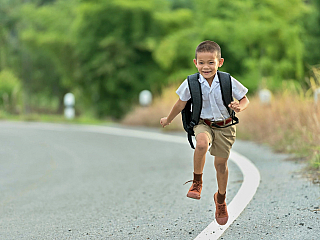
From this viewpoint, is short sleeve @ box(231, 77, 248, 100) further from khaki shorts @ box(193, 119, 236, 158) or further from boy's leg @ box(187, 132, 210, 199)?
boy's leg @ box(187, 132, 210, 199)

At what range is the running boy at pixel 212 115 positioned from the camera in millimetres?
4352

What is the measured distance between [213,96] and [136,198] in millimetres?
2351

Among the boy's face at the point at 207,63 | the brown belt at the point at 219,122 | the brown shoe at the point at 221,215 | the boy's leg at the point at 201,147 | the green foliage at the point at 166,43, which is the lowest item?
the brown shoe at the point at 221,215

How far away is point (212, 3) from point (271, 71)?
4289mm

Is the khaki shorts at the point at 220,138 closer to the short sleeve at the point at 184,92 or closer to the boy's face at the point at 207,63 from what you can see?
the short sleeve at the point at 184,92

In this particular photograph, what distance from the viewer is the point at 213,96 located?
4.45 meters

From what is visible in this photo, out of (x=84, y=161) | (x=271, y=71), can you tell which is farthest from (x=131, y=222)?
(x=271, y=71)

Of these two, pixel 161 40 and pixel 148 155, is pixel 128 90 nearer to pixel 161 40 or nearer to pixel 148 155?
pixel 161 40

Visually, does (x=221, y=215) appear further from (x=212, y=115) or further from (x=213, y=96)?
(x=213, y=96)

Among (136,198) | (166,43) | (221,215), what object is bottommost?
(136,198)

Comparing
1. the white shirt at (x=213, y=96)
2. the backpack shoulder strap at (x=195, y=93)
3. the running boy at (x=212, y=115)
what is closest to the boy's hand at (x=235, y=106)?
the running boy at (x=212, y=115)

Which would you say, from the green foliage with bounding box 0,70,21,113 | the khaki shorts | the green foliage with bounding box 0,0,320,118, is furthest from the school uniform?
the green foliage with bounding box 0,70,21,113

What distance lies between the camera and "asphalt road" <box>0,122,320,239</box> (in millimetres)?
4570

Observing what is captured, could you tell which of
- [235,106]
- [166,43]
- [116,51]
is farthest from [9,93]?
[235,106]
